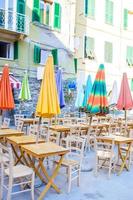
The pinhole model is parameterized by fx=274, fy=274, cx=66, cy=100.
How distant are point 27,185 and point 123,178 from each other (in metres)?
2.55

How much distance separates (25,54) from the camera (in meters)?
17.3

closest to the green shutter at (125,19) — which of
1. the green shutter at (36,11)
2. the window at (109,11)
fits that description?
the window at (109,11)

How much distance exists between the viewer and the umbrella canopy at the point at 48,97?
6.04 meters

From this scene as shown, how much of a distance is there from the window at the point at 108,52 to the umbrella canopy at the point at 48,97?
17385mm

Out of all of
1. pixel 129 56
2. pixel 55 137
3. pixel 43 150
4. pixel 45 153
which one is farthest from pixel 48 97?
pixel 129 56

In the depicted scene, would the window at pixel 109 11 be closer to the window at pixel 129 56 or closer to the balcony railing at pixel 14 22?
the window at pixel 129 56

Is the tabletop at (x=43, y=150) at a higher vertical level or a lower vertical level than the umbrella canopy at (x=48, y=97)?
lower

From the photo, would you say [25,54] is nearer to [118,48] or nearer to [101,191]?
[118,48]

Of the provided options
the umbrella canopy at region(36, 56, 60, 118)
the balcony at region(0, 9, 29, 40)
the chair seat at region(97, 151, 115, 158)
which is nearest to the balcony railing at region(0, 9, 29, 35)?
the balcony at region(0, 9, 29, 40)

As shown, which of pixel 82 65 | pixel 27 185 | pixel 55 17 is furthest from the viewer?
pixel 82 65

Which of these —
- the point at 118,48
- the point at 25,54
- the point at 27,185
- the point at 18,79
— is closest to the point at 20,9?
the point at 25,54

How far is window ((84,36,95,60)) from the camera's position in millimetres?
21203

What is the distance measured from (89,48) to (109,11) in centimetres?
425

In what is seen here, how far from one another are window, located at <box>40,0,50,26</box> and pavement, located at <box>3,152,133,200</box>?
13.0 m
